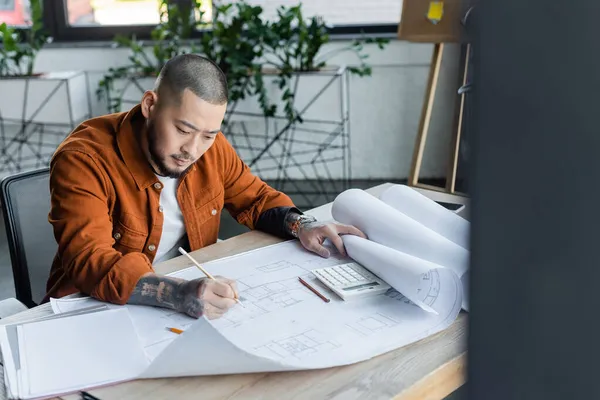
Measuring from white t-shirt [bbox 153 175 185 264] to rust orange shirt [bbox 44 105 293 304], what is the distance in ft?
0.06

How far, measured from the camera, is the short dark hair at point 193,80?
4.84ft

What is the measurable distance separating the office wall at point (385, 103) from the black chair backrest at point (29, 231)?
110 inches

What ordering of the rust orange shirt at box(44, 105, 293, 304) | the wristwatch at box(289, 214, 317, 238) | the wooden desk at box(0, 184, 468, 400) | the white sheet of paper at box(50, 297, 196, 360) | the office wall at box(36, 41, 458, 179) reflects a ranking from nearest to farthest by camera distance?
the wooden desk at box(0, 184, 468, 400) < the white sheet of paper at box(50, 297, 196, 360) < the rust orange shirt at box(44, 105, 293, 304) < the wristwatch at box(289, 214, 317, 238) < the office wall at box(36, 41, 458, 179)

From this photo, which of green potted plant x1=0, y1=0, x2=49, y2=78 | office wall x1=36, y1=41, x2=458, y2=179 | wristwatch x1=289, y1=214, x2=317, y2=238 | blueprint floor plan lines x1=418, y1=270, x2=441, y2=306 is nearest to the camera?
blueprint floor plan lines x1=418, y1=270, x2=441, y2=306

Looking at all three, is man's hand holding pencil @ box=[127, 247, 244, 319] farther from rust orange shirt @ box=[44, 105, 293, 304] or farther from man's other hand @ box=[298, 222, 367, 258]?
man's other hand @ box=[298, 222, 367, 258]

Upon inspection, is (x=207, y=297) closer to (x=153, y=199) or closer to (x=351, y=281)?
(x=351, y=281)

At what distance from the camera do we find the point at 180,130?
1.50 m

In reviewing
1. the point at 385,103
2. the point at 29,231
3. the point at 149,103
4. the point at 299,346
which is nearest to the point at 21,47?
the point at 385,103

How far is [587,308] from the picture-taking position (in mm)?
203

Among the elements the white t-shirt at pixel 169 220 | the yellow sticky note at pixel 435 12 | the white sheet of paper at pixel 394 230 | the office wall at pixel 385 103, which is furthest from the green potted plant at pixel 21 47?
the white sheet of paper at pixel 394 230

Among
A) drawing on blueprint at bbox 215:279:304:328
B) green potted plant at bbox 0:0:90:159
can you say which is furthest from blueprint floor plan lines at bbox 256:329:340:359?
green potted plant at bbox 0:0:90:159

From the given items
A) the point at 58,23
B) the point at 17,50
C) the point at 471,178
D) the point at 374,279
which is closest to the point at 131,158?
the point at 374,279

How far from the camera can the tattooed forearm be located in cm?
119

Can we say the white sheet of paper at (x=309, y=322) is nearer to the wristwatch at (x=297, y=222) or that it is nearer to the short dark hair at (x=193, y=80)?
the wristwatch at (x=297, y=222)
